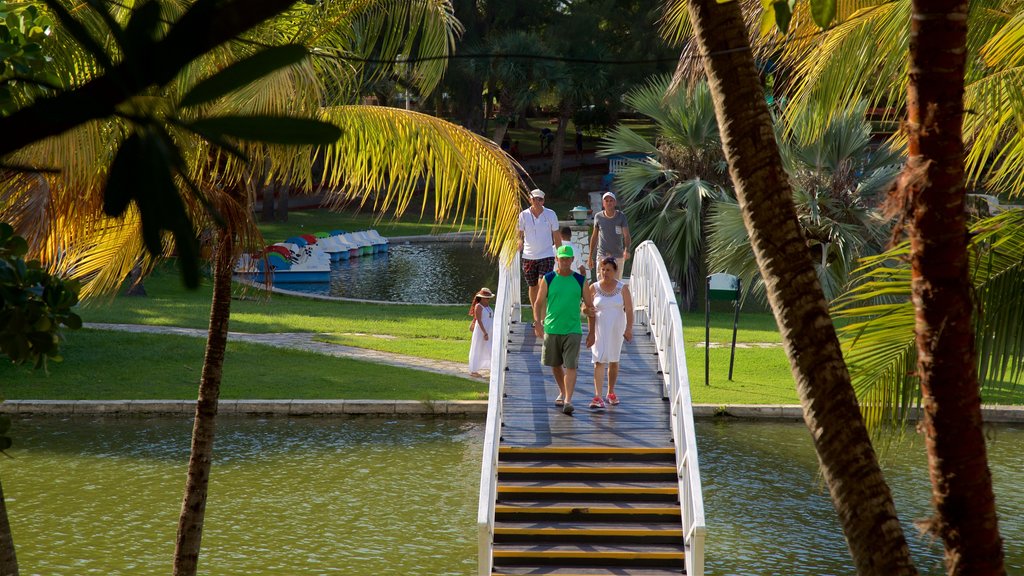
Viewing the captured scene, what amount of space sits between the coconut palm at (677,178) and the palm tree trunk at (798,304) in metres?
21.4

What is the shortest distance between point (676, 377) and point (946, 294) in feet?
26.4

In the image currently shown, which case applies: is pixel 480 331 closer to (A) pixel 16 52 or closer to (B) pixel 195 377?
(B) pixel 195 377

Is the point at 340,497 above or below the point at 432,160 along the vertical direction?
below

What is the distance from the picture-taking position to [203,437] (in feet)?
28.5

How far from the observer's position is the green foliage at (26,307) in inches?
95.6

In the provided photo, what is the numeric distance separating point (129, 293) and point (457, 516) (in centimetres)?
1738

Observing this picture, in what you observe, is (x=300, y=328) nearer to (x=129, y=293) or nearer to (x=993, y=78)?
(x=129, y=293)

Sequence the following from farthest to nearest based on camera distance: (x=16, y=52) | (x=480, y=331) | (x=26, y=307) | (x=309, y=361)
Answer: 1. (x=309, y=361)
2. (x=480, y=331)
3. (x=16, y=52)
4. (x=26, y=307)

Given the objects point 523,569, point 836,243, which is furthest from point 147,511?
point 836,243

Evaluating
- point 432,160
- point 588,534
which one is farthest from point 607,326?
point 432,160

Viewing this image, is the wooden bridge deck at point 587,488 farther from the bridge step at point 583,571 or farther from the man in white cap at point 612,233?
the man in white cap at point 612,233

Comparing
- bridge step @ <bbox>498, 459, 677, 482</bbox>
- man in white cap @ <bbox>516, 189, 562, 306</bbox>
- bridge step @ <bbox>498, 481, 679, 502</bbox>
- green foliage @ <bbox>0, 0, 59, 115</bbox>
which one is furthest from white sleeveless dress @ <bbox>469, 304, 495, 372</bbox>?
green foliage @ <bbox>0, 0, 59, 115</bbox>

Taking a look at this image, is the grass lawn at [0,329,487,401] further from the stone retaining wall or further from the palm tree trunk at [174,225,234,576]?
the palm tree trunk at [174,225,234,576]

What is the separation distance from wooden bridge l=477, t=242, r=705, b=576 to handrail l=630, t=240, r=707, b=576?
0.02 metres
